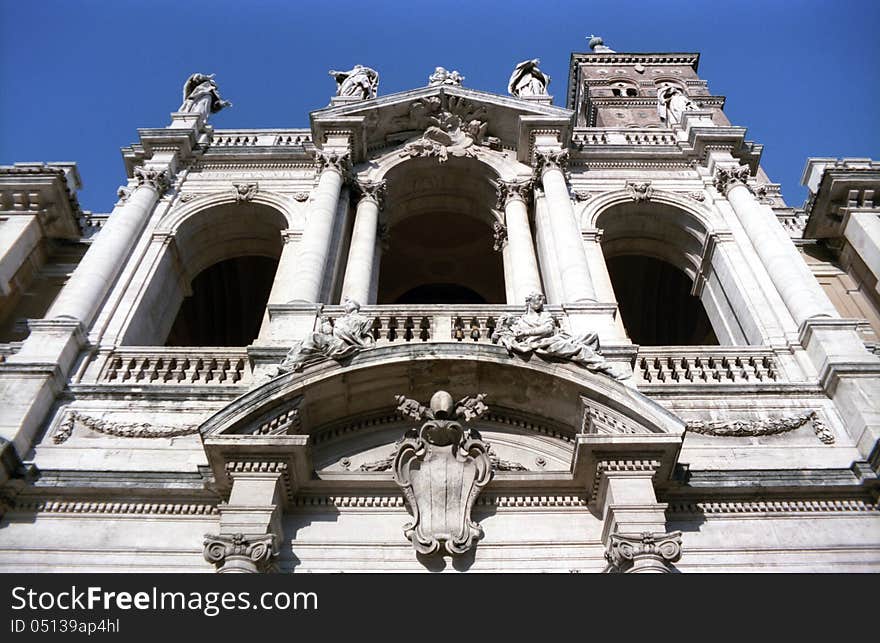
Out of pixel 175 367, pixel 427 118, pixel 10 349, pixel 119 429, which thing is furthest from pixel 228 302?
pixel 119 429

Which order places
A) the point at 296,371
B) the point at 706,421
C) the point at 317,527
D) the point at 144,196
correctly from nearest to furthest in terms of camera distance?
the point at 317,527 → the point at 296,371 → the point at 706,421 → the point at 144,196

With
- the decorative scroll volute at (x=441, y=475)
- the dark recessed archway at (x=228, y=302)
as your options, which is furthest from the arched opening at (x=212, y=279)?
the decorative scroll volute at (x=441, y=475)

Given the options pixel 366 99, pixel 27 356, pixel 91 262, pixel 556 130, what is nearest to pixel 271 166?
pixel 366 99

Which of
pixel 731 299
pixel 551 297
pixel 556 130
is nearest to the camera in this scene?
pixel 551 297

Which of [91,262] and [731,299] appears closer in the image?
[91,262]

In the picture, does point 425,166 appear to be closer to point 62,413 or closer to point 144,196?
point 144,196

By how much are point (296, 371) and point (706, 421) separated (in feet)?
18.6

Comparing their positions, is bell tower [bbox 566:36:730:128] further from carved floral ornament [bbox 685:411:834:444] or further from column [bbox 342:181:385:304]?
carved floral ornament [bbox 685:411:834:444]

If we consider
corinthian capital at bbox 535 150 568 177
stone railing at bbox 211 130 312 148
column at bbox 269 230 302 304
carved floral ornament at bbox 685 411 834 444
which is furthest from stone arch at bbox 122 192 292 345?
carved floral ornament at bbox 685 411 834 444

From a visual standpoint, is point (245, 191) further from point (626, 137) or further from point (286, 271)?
point (626, 137)

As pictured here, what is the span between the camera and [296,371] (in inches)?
378

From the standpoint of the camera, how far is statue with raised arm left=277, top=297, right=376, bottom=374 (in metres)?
9.73

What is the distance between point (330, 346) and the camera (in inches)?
388

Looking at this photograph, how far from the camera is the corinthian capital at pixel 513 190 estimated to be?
15305 millimetres
